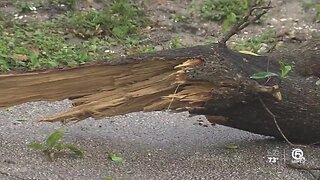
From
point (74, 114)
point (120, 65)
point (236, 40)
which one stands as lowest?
point (236, 40)

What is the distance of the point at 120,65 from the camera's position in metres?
4.16

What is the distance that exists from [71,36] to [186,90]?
3.79 metres

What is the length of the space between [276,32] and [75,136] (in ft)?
13.8

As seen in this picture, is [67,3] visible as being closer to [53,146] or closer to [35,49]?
[35,49]

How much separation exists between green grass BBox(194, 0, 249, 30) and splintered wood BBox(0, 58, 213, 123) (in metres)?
4.24

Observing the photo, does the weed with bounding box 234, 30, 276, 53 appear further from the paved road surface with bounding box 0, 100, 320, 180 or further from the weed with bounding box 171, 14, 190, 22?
the paved road surface with bounding box 0, 100, 320, 180

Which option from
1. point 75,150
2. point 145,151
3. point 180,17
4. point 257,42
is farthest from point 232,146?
point 180,17

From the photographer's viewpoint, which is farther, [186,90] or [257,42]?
[257,42]

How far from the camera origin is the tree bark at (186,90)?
13.3ft

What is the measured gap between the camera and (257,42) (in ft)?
25.6

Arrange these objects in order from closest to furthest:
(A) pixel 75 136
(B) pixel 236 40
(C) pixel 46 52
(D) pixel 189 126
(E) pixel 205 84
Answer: (E) pixel 205 84 < (A) pixel 75 136 < (D) pixel 189 126 < (C) pixel 46 52 < (B) pixel 236 40

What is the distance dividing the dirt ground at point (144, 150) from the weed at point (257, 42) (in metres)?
2.42

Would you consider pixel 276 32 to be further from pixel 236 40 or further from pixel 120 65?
pixel 120 65

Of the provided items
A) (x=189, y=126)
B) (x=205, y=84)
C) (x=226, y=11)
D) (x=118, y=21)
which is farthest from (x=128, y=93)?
(x=226, y=11)
